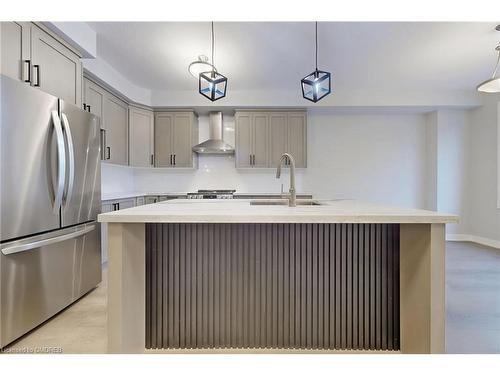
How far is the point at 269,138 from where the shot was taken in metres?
4.85

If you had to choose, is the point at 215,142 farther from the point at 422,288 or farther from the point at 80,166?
the point at 422,288

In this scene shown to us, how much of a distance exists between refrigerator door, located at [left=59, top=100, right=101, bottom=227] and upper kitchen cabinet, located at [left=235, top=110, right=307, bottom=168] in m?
2.53

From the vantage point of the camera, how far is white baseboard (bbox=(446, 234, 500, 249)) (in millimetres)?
4723

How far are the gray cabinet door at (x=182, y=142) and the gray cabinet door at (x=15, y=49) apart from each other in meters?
2.84

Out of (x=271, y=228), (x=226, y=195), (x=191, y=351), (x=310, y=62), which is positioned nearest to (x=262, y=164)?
(x=226, y=195)

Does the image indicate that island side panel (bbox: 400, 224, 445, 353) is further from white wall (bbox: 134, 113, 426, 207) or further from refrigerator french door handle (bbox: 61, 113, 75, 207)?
white wall (bbox: 134, 113, 426, 207)

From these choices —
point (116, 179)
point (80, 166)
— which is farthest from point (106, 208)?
point (116, 179)

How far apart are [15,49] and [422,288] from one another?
9.65ft

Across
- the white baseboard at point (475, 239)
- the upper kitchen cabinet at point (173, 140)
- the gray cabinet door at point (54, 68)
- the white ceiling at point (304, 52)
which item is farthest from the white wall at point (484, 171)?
the gray cabinet door at point (54, 68)

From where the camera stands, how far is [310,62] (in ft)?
12.3

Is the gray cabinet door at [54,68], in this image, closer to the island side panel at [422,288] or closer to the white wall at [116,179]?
the white wall at [116,179]

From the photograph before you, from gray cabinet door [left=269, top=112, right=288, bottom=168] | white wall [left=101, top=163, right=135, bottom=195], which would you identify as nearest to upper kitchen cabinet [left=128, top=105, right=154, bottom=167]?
white wall [left=101, top=163, right=135, bottom=195]
